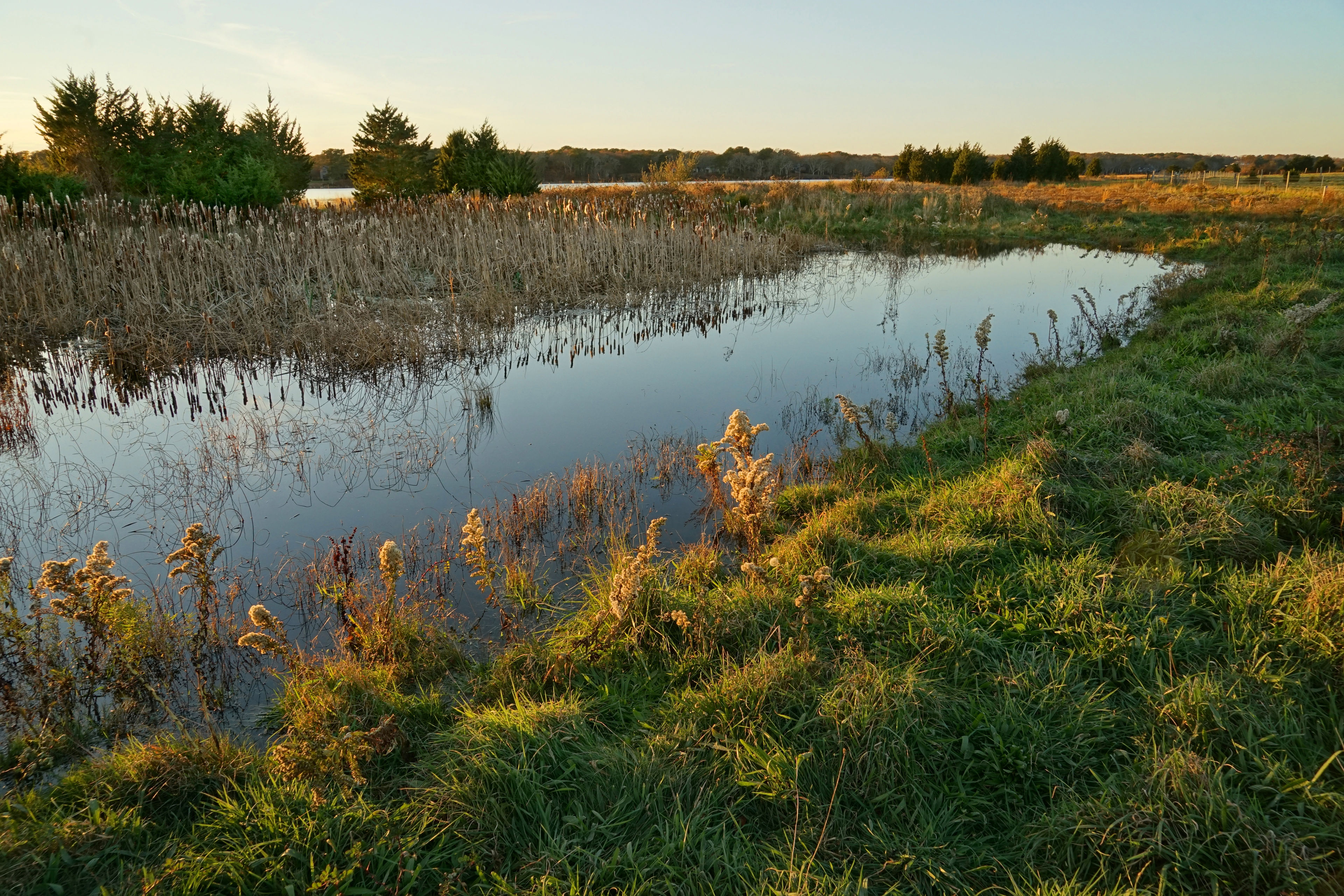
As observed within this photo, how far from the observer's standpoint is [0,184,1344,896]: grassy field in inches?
89.9

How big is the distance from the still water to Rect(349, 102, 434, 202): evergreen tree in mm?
14124

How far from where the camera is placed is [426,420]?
24.2 ft

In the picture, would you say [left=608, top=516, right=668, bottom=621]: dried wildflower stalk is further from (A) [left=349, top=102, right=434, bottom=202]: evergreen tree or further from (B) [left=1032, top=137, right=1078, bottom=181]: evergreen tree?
(B) [left=1032, top=137, right=1078, bottom=181]: evergreen tree

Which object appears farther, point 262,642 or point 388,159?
point 388,159

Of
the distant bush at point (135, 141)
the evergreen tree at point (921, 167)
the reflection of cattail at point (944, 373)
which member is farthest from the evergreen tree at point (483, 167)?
the evergreen tree at point (921, 167)

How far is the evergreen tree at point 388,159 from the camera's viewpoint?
21922mm

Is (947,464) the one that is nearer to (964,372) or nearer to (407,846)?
(964,372)

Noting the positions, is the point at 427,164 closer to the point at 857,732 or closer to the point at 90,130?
the point at 90,130

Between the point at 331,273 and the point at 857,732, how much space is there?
11587 millimetres

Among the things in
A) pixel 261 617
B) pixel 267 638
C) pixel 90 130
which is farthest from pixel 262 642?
pixel 90 130

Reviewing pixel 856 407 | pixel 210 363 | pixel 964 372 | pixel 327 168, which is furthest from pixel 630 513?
pixel 327 168

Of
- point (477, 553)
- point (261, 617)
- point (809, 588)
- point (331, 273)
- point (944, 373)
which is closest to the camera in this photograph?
point (261, 617)

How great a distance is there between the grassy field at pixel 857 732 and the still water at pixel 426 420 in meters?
1.64

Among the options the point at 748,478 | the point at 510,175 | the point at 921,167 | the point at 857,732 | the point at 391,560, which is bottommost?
the point at 857,732
